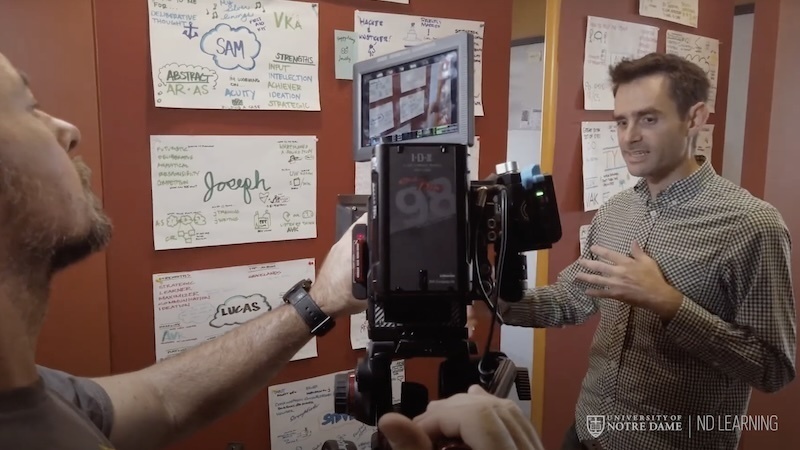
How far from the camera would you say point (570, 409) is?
2.25 metres

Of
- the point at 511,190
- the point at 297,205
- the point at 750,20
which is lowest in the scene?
the point at 297,205

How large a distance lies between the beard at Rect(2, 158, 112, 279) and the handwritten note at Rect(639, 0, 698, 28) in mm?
2045

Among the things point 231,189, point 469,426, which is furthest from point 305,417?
point 469,426

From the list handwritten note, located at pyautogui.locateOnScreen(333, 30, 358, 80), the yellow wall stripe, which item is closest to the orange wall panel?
handwritten note, located at pyautogui.locateOnScreen(333, 30, 358, 80)

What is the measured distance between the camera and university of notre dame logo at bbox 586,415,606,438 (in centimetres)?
147

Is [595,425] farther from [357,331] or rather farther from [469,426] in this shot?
[469,426]

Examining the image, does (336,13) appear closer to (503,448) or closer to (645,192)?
(645,192)

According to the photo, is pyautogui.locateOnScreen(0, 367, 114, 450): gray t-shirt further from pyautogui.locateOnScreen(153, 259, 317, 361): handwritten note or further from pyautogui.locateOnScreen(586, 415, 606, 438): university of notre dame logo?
pyautogui.locateOnScreen(586, 415, 606, 438): university of notre dame logo

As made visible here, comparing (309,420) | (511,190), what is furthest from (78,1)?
(309,420)

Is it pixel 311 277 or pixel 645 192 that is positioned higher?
pixel 645 192

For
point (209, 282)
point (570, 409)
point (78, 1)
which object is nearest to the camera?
point (78, 1)

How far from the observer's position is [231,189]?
1521 millimetres

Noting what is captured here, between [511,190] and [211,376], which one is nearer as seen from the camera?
[511,190]

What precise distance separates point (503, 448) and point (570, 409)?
1812 millimetres
